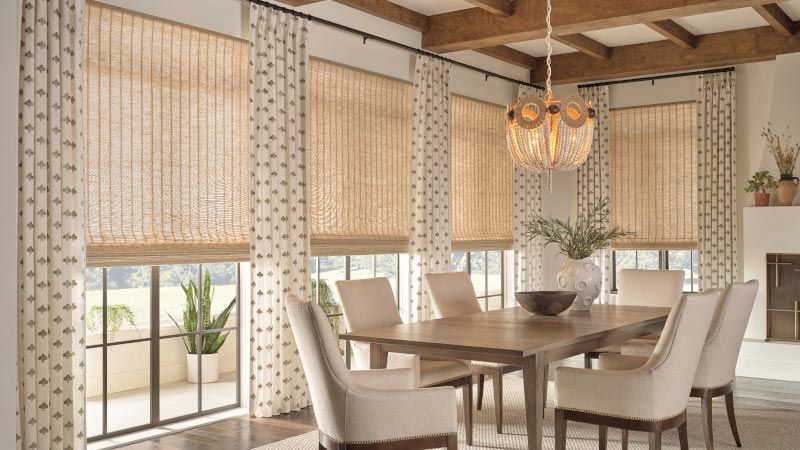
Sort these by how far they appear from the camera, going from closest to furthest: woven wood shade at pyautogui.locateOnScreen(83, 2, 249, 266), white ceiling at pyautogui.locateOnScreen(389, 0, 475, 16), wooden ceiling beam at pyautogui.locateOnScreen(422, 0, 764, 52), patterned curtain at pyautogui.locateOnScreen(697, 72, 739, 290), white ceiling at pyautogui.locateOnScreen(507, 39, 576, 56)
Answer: woven wood shade at pyautogui.locateOnScreen(83, 2, 249, 266) < wooden ceiling beam at pyautogui.locateOnScreen(422, 0, 764, 52) < white ceiling at pyautogui.locateOnScreen(389, 0, 475, 16) < patterned curtain at pyautogui.locateOnScreen(697, 72, 739, 290) < white ceiling at pyautogui.locateOnScreen(507, 39, 576, 56)

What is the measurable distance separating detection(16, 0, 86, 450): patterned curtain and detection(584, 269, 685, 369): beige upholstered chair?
3.53 meters

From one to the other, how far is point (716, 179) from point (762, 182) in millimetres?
593

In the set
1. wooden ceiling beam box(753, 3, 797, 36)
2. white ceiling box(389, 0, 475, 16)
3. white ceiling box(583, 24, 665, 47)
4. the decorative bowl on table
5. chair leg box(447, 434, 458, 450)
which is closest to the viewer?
chair leg box(447, 434, 458, 450)

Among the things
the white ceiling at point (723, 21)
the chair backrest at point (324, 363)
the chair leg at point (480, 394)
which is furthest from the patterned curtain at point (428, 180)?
the chair backrest at point (324, 363)

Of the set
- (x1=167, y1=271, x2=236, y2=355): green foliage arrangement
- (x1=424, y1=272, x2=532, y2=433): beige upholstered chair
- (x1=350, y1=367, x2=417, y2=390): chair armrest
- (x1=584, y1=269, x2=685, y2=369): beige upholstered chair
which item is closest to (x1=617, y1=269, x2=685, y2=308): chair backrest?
(x1=584, y1=269, x2=685, y2=369): beige upholstered chair

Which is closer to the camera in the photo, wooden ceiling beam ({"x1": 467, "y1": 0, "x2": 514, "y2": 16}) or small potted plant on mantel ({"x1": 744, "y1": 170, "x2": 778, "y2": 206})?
wooden ceiling beam ({"x1": 467, "y1": 0, "x2": 514, "y2": 16})

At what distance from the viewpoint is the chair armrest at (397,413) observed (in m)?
3.30

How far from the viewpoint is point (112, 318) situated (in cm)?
491

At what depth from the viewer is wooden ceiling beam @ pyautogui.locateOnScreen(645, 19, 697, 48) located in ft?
21.7

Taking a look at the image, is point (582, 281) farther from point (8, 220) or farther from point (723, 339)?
point (8, 220)

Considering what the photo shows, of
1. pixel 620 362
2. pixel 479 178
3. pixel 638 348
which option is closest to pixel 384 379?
pixel 620 362

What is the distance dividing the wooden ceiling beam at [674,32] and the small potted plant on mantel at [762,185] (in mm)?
1363

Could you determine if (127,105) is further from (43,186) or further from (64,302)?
(64,302)

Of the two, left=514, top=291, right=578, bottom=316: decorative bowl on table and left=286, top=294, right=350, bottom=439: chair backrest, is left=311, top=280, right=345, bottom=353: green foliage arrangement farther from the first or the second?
left=286, top=294, right=350, bottom=439: chair backrest
